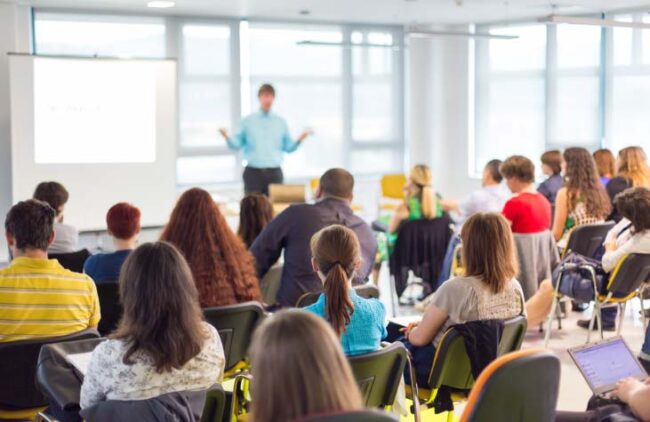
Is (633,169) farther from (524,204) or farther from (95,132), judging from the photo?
(95,132)

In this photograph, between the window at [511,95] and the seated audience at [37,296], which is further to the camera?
the window at [511,95]

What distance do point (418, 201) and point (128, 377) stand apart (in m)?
4.93

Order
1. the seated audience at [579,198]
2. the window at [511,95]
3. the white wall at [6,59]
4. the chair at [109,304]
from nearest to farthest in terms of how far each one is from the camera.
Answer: the chair at [109,304] → the seated audience at [579,198] → the white wall at [6,59] → the window at [511,95]

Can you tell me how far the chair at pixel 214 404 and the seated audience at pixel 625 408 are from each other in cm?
116

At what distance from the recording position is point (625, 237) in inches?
233

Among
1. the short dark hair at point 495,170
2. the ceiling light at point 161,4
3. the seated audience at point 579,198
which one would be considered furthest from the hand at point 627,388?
the ceiling light at point 161,4

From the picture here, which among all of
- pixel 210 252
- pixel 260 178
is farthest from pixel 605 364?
pixel 260 178

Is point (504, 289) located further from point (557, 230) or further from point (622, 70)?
point (622, 70)

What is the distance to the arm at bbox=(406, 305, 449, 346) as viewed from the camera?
385cm

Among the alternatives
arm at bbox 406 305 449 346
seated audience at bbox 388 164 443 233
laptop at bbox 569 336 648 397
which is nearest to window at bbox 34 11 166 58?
seated audience at bbox 388 164 443 233

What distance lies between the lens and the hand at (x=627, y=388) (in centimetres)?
304

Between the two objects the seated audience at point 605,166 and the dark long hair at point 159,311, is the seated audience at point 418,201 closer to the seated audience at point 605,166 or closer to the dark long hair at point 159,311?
the seated audience at point 605,166

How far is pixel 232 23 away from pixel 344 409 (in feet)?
32.8

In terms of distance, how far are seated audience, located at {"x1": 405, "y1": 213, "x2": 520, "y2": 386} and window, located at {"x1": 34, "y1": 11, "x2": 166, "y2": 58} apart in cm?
724
